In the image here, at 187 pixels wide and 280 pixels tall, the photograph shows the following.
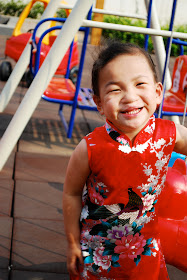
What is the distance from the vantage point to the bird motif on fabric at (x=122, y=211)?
62.9 inches

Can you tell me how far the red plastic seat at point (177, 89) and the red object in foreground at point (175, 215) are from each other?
2.04m

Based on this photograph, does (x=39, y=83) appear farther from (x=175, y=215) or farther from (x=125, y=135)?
(x=125, y=135)

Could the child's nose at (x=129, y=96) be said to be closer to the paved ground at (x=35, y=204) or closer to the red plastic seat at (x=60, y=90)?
the paved ground at (x=35, y=204)

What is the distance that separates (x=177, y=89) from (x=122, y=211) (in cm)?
282

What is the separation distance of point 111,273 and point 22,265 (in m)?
0.72

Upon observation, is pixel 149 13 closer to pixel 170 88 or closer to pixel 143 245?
pixel 170 88

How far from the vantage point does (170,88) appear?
14.6 ft

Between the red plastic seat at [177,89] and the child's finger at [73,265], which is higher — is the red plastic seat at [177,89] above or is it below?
below

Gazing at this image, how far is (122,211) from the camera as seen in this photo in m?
1.61

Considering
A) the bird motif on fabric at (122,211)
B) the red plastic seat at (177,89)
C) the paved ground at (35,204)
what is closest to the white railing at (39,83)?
the paved ground at (35,204)

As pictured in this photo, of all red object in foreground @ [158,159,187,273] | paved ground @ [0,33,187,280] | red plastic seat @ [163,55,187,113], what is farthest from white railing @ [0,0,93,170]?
red plastic seat @ [163,55,187,113]

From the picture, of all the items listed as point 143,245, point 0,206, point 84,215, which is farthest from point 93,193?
point 0,206

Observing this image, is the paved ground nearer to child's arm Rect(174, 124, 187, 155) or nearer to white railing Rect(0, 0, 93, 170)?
white railing Rect(0, 0, 93, 170)

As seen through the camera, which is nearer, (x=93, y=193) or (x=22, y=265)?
(x=93, y=193)
